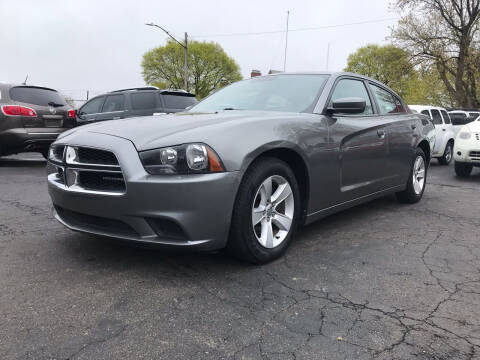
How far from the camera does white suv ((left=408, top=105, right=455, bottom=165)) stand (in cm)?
1009

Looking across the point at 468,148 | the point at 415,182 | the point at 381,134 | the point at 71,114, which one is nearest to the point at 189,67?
the point at 71,114

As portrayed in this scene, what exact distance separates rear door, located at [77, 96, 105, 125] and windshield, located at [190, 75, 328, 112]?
18.2ft

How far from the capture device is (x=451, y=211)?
484cm

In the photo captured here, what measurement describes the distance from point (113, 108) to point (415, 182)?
6280mm

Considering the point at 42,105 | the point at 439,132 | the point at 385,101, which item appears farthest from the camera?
the point at 439,132

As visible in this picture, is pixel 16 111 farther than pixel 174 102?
No

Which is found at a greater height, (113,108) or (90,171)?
(113,108)

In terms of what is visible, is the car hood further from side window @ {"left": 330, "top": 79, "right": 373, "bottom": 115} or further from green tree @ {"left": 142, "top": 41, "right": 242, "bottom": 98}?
green tree @ {"left": 142, "top": 41, "right": 242, "bottom": 98}

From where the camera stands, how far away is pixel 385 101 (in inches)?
185

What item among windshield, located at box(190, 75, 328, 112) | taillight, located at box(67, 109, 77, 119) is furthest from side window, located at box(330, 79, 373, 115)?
taillight, located at box(67, 109, 77, 119)

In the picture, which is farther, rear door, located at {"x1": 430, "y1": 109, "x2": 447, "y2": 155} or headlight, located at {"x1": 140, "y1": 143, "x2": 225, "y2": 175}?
rear door, located at {"x1": 430, "y1": 109, "x2": 447, "y2": 155}

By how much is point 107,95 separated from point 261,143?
7214mm

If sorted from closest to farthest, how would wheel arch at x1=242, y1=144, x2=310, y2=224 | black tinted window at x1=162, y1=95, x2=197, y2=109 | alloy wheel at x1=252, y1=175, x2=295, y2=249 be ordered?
1. alloy wheel at x1=252, y1=175, x2=295, y2=249
2. wheel arch at x1=242, y1=144, x2=310, y2=224
3. black tinted window at x1=162, y1=95, x2=197, y2=109

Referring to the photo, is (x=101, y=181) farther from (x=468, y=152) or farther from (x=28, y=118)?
(x=468, y=152)
